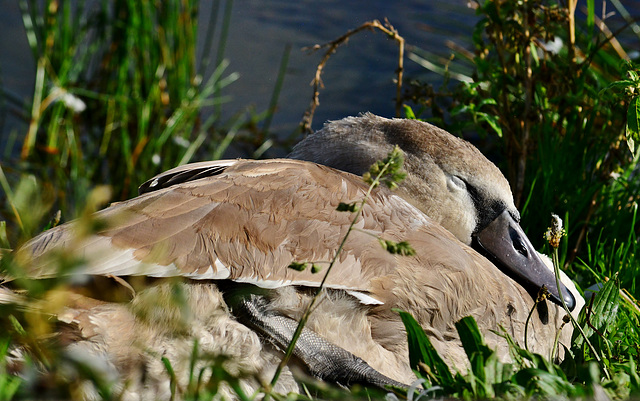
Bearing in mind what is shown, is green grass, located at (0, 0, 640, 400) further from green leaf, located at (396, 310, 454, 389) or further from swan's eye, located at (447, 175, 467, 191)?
swan's eye, located at (447, 175, 467, 191)

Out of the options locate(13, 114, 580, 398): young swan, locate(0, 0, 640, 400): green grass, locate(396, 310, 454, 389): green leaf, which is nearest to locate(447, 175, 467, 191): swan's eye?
locate(13, 114, 580, 398): young swan

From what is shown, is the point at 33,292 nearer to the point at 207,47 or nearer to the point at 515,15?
the point at 515,15

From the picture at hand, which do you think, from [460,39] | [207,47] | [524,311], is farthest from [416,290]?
[460,39]

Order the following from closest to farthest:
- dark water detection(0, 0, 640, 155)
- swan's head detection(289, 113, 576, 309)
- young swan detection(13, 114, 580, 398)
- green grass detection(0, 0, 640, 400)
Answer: green grass detection(0, 0, 640, 400)
young swan detection(13, 114, 580, 398)
swan's head detection(289, 113, 576, 309)
dark water detection(0, 0, 640, 155)

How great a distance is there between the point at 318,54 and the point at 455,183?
334 centimetres

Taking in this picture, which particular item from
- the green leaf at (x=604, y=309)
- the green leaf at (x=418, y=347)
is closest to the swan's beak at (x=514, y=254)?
the green leaf at (x=604, y=309)

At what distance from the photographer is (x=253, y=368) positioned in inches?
83.3

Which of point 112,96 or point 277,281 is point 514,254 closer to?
point 277,281

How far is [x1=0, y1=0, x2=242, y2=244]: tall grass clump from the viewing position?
16.7 feet

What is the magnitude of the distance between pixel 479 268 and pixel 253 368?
3.00ft

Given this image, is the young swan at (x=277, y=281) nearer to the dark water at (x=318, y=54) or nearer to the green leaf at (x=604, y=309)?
the green leaf at (x=604, y=309)

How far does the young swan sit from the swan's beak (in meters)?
0.02

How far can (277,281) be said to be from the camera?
213 cm

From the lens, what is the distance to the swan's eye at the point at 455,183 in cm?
301
